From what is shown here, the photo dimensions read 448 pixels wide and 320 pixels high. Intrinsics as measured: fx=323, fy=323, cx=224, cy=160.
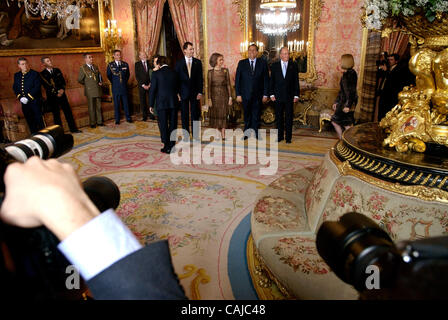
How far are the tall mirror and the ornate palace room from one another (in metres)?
0.03

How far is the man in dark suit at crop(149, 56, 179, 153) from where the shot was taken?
5.44m

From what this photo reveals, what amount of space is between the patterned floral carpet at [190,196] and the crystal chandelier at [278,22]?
2477 millimetres

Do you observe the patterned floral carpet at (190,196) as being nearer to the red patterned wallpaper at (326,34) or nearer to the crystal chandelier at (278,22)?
the red patterned wallpaper at (326,34)

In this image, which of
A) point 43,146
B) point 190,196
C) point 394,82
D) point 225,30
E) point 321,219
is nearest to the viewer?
point 43,146

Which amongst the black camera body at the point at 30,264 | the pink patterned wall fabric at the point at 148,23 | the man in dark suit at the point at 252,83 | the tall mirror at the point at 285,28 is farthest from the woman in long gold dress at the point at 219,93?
the black camera body at the point at 30,264

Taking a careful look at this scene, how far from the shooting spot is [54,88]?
695cm

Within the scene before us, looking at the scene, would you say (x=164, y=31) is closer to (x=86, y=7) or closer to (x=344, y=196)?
(x=86, y=7)

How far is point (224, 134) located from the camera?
6.68 m

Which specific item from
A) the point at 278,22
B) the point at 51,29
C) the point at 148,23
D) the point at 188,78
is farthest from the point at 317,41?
the point at 51,29

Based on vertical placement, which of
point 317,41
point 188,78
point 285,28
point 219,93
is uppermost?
point 285,28

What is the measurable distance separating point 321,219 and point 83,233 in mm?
1966

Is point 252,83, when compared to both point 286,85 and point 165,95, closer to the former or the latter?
point 286,85

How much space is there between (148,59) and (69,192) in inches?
367
